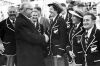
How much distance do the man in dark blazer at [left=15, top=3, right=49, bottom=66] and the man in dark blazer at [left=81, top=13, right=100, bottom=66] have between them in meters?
0.86

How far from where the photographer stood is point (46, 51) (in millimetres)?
6934

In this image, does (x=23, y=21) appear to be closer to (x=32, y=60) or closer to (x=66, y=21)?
(x=32, y=60)

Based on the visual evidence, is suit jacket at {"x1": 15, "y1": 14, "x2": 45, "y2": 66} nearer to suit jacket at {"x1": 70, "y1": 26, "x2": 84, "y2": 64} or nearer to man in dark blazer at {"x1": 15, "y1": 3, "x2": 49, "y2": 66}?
man in dark blazer at {"x1": 15, "y1": 3, "x2": 49, "y2": 66}

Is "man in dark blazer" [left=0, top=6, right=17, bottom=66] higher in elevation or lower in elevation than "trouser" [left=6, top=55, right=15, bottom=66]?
higher

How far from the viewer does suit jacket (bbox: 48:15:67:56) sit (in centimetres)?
661

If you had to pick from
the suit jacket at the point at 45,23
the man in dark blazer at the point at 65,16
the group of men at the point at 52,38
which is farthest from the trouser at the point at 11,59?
the man in dark blazer at the point at 65,16

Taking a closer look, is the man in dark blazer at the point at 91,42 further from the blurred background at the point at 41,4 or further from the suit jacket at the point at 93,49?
the blurred background at the point at 41,4

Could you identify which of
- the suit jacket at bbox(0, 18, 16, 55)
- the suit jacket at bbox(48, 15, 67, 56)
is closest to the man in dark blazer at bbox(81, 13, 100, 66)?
the suit jacket at bbox(48, 15, 67, 56)

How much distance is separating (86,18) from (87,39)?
41cm

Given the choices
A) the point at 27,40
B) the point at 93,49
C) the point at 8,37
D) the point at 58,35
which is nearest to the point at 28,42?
the point at 27,40

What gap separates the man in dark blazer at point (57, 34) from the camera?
6.61 metres

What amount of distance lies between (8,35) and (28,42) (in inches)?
44.4

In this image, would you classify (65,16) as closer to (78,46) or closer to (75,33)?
(75,33)

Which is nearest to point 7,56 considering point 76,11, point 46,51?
point 46,51
